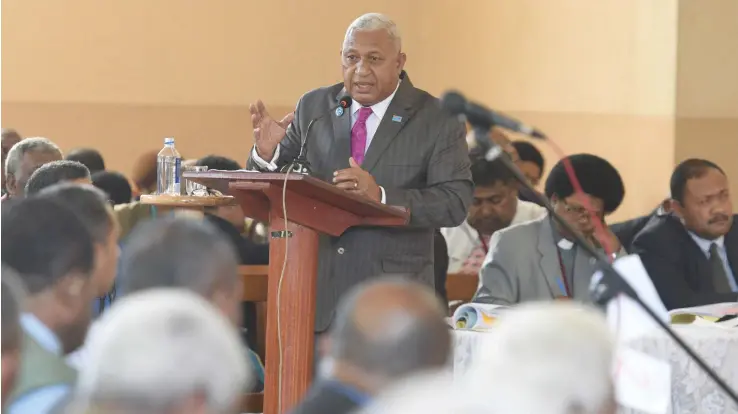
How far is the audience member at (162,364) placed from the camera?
1.88m

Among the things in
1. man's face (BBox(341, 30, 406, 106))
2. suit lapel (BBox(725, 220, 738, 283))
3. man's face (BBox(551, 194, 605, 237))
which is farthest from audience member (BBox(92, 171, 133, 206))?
suit lapel (BBox(725, 220, 738, 283))

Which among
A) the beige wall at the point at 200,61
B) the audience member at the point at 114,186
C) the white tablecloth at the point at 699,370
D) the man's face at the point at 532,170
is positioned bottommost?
the white tablecloth at the point at 699,370

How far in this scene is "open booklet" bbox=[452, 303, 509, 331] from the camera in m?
4.55

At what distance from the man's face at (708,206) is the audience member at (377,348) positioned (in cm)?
338

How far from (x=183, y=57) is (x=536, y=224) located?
5.07 meters

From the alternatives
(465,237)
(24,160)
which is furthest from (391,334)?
(465,237)

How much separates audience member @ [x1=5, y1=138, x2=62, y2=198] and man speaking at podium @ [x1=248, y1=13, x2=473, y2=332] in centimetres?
134

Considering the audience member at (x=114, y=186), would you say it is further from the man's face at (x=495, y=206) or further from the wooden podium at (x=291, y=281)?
the wooden podium at (x=291, y=281)

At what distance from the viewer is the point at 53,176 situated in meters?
4.76

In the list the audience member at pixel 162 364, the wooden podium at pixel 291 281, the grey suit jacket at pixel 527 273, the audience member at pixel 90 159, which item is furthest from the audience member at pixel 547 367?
the audience member at pixel 90 159

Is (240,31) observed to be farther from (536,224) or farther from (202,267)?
(202,267)

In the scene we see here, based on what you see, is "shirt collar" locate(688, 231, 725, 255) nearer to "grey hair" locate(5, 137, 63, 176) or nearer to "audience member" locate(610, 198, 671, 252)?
"audience member" locate(610, 198, 671, 252)

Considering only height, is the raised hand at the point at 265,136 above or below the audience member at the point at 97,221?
above

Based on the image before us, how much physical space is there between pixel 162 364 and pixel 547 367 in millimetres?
592
